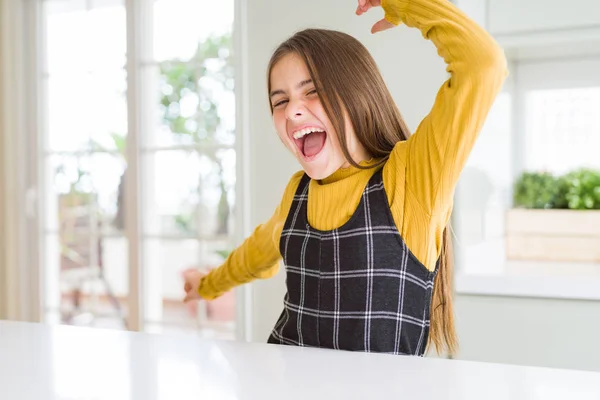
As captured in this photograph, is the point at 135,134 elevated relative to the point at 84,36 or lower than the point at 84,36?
lower

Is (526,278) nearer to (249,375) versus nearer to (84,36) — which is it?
(249,375)

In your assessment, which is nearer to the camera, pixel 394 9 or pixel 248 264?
pixel 394 9

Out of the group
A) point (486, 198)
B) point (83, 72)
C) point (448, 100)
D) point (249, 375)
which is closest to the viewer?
point (249, 375)

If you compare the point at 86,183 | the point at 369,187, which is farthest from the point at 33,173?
the point at 369,187

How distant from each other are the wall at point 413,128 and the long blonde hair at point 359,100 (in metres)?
0.83

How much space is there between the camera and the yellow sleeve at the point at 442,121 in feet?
2.89

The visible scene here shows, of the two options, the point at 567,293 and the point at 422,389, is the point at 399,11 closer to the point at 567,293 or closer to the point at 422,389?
the point at 422,389

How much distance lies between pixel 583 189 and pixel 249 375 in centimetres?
194

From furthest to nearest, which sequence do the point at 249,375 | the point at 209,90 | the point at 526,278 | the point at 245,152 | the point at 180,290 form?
the point at 180,290
the point at 209,90
the point at 245,152
the point at 526,278
the point at 249,375

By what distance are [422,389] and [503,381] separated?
89mm

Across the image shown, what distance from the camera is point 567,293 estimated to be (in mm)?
1792

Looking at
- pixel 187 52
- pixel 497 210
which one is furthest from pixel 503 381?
pixel 187 52

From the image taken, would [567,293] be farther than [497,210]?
No

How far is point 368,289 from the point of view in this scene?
100 centimetres
